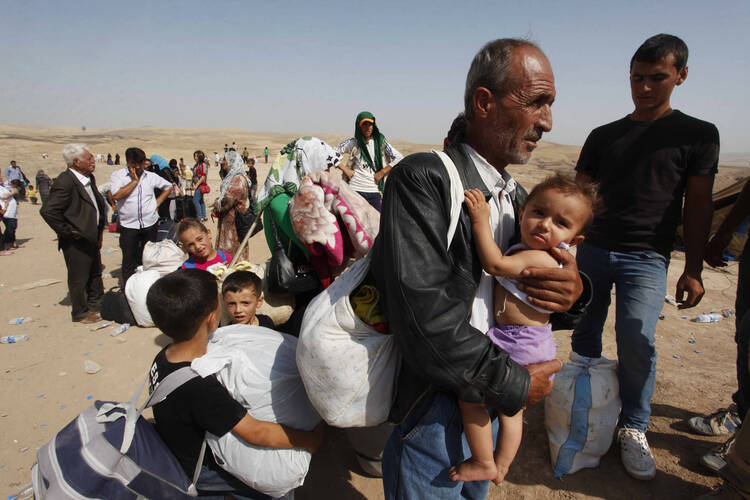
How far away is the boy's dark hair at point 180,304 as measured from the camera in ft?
5.66

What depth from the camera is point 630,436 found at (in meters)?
2.65

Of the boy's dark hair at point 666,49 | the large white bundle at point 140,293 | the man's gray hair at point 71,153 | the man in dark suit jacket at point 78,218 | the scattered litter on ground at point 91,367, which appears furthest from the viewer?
the large white bundle at point 140,293

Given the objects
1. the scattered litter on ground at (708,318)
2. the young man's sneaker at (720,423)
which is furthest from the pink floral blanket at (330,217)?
the scattered litter on ground at (708,318)

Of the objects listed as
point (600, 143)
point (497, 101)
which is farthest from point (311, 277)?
point (600, 143)

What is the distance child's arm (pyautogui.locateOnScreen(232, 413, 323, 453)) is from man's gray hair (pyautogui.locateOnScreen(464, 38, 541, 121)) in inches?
64.8

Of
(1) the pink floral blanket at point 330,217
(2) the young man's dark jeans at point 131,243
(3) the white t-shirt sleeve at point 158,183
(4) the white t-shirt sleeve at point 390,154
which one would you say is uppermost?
(4) the white t-shirt sleeve at point 390,154

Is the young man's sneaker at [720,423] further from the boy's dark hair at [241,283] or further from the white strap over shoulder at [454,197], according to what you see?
the boy's dark hair at [241,283]

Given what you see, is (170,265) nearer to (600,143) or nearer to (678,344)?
(600,143)

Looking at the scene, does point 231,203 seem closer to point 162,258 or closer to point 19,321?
point 162,258

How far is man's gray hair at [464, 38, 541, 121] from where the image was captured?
1.44m

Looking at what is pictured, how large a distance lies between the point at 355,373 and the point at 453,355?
14.9 inches

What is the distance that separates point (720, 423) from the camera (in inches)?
114

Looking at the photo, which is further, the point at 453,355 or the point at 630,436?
the point at 630,436

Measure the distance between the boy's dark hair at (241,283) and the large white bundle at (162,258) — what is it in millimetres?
2616
